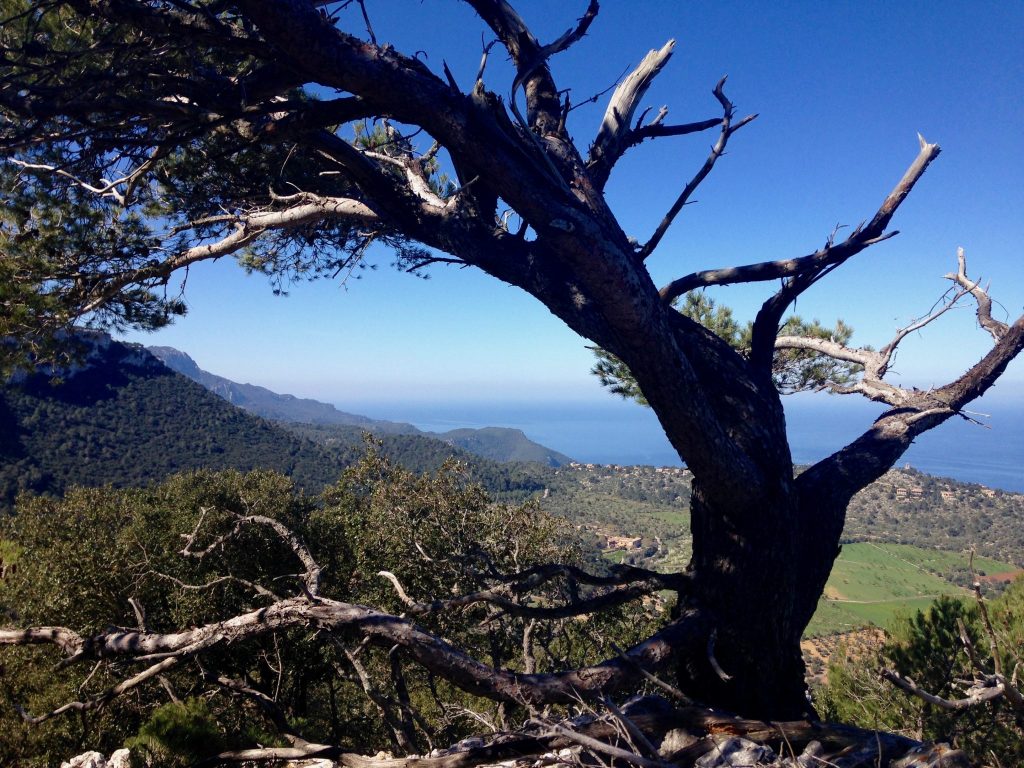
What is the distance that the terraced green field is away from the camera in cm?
3622

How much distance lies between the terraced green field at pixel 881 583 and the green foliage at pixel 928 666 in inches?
1227

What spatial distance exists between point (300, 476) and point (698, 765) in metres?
60.6

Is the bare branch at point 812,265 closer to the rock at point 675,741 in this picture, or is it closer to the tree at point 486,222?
the tree at point 486,222

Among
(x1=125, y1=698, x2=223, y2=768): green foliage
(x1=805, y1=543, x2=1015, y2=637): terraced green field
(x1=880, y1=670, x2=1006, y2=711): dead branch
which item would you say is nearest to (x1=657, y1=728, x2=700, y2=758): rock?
(x1=880, y1=670, x2=1006, y2=711): dead branch

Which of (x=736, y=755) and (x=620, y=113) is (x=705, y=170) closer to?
(x=620, y=113)

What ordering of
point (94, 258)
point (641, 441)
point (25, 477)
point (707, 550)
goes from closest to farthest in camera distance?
point (707, 550)
point (94, 258)
point (25, 477)
point (641, 441)

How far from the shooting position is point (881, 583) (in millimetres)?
44469

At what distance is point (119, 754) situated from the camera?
104 inches

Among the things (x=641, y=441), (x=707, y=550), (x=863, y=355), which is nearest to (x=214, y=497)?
(x=707, y=550)

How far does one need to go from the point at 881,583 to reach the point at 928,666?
50.5 metres

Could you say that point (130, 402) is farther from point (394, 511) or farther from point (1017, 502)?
point (1017, 502)

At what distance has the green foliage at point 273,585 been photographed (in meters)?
5.30

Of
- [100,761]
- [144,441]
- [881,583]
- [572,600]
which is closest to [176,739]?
[100,761]

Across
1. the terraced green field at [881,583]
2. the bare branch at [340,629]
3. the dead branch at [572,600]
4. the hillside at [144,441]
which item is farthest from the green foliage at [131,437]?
the terraced green field at [881,583]
